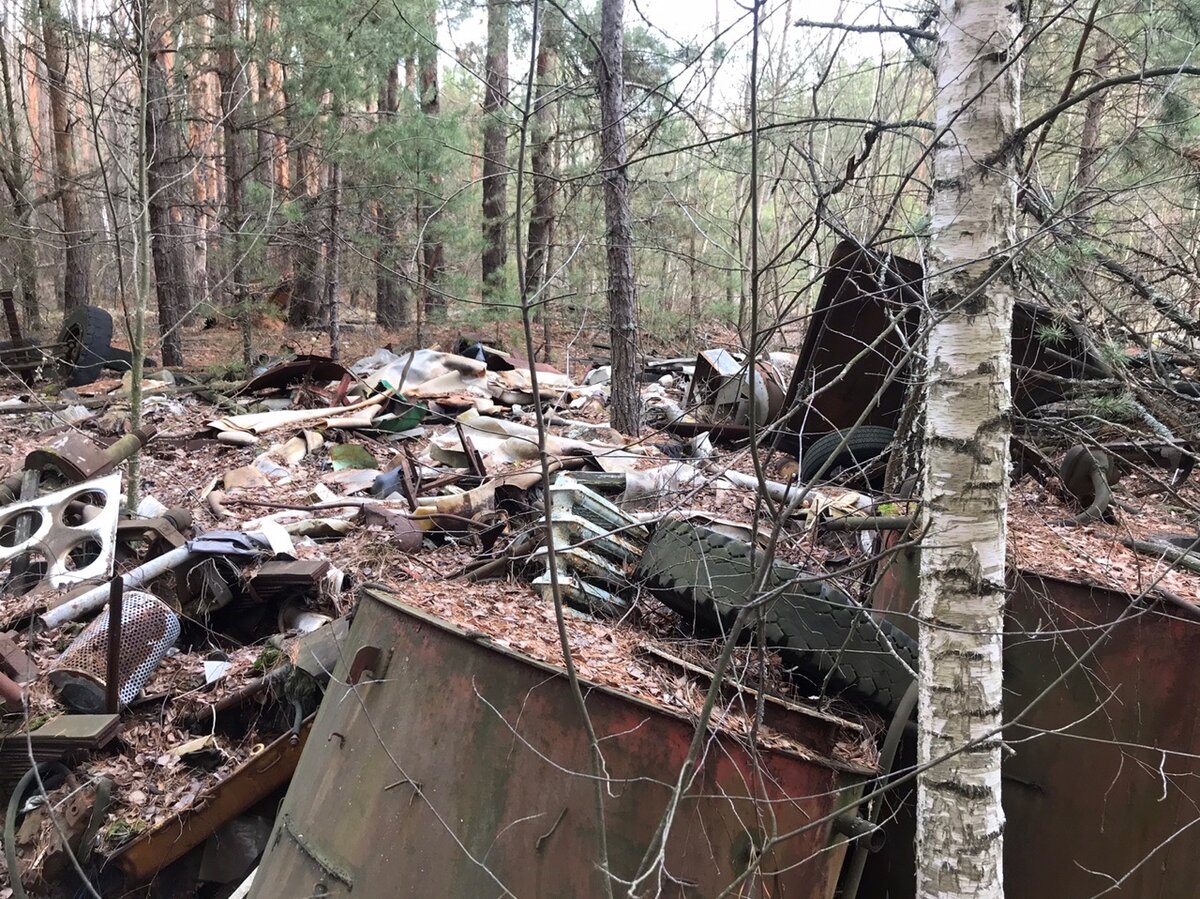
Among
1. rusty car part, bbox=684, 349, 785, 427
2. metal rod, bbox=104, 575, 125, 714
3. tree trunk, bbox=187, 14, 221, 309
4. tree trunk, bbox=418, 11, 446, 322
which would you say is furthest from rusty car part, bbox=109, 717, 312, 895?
tree trunk, bbox=187, 14, 221, 309

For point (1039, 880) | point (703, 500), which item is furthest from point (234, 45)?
point (1039, 880)

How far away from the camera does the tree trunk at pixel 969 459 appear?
87.1 inches

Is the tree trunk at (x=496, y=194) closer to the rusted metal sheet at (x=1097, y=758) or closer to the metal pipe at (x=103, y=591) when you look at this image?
the metal pipe at (x=103, y=591)

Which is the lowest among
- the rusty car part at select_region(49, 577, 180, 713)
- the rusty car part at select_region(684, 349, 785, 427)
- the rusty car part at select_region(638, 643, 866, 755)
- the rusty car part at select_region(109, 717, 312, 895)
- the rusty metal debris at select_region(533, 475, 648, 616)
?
the rusty car part at select_region(109, 717, 312, 895)

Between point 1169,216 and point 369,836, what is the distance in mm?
5247

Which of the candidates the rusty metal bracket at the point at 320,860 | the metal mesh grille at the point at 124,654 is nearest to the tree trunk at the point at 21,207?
the metal mesh grille at the point at 124,654

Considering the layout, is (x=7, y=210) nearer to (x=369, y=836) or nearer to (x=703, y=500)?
(x=703, y=500)

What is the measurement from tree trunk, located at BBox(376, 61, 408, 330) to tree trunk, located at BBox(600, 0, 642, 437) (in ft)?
9.40

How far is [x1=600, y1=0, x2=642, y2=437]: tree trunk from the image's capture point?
6.87m

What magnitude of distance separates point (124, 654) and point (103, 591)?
711 millimetres

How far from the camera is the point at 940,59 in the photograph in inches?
91.1

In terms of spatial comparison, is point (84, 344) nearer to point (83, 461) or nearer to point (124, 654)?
point (83, 461)

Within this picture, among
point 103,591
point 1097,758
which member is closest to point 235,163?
point 103,591

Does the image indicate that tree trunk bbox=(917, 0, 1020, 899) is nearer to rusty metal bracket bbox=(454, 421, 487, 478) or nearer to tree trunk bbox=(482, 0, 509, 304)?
rusty metal bracket bbox=(454, 421, 487, 478)
